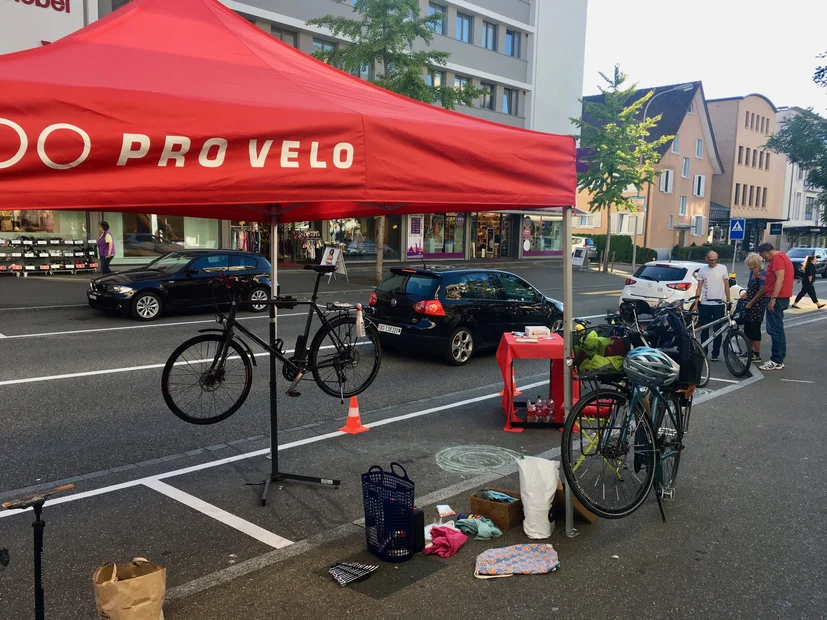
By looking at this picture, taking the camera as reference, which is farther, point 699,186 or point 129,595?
point 699,186

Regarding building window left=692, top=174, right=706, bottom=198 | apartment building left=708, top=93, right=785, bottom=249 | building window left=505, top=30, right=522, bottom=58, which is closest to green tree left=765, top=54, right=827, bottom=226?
building window left=505, top=30, right=522, bottom=58

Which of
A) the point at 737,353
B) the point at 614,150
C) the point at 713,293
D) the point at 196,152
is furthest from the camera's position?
the point at 614,150

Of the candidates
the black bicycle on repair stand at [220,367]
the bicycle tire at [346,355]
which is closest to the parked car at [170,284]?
the bicycle tire at [346,355]

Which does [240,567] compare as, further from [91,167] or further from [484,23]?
[484,23]

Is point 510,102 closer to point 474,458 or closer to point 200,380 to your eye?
point 474,458

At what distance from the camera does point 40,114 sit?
2.83m

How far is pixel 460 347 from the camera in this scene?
405 inches

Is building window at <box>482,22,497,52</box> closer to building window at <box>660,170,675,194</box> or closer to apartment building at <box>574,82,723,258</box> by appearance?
apartment building at <box>574,82,723,258</box>

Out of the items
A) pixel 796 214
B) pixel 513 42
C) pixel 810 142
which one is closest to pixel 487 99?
pixel 513 42

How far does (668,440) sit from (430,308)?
213 inches

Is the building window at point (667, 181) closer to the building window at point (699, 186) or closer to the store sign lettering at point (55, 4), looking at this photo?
the building window at point (699, 186)

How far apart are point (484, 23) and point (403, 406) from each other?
1359 inches

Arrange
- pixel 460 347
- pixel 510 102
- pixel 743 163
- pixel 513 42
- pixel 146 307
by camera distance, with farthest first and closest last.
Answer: pixel 743 163, pixel 510 102, pixel 513 42, pixel 146 307, pixel 460 347

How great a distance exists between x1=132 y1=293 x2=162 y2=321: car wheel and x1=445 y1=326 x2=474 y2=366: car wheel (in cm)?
707
